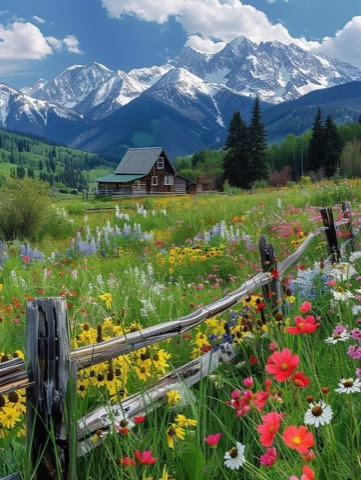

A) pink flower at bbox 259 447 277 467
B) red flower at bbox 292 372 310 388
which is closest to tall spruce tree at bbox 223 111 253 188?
red flower at bbox 292 372 310 388

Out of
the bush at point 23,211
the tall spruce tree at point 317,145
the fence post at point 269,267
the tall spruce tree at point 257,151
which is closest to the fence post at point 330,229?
the fence post at point 269,267

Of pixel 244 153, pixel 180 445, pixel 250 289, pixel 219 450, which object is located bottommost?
pixel 219 450

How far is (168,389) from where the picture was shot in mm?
2967

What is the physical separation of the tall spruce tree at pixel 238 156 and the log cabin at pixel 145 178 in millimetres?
6292

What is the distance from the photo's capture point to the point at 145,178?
66.8 meters

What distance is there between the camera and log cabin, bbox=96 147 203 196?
217 feet

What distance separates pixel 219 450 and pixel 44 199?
15.0 m

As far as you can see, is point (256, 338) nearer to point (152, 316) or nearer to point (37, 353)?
point (152, 316)

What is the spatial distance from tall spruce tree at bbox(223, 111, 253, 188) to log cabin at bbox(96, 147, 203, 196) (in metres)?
6.29

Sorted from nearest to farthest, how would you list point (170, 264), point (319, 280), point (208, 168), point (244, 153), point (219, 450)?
1. point (219, 450)
2. point (319, 280)
3. point (170, 264)
4. point (244, 153)
5. point (208, 168)

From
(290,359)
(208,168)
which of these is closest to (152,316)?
(290,359)

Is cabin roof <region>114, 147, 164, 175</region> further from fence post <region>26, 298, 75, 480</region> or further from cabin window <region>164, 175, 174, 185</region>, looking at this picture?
fence post <region>26, 298, 75, 480</region>

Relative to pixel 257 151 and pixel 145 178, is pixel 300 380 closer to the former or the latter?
pixel 257 151

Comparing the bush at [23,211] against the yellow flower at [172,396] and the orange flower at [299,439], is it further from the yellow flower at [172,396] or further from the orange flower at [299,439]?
the orange flower at [299,439]
